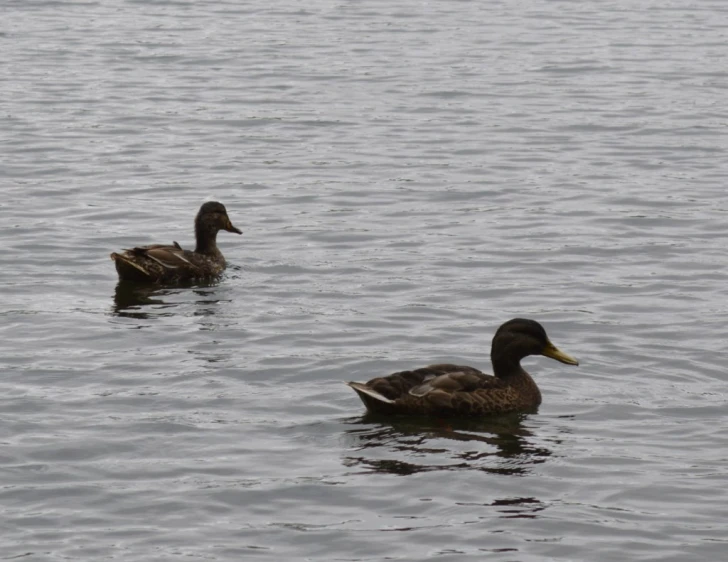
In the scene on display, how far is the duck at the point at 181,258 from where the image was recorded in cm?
1619

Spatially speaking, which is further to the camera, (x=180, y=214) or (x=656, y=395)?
(x=180, y=214)

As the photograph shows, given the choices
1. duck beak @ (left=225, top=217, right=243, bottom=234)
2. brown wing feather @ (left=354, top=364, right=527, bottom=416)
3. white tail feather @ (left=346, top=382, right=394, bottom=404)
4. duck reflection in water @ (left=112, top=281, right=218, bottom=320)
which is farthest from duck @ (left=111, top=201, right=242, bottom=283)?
white tail feather @ (left=346, top=382, right=394, bottom=404)

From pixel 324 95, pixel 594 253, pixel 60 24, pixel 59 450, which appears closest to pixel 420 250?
pixel 594 253

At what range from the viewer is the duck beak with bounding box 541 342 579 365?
12.8 meters

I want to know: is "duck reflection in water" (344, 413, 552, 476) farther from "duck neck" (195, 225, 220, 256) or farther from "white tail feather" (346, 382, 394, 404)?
"duck neck" (195, 225, 220, 256)

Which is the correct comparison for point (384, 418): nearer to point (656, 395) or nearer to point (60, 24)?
point (656, 395)

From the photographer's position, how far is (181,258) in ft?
54.1

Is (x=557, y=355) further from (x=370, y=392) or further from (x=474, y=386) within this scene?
(x=370, y=392)

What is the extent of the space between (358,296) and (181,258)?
2.06 meters

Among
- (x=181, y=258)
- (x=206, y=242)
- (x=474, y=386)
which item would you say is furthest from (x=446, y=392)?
(x=206, y=242)

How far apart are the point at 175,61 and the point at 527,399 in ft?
63.8

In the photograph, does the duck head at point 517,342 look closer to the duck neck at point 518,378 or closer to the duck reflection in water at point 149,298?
the duck neck at point 518,378

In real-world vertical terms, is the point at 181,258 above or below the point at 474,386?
above

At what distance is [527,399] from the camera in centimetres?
1242
